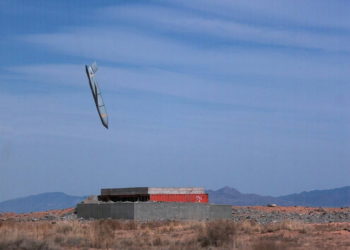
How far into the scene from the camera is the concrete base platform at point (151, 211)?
49406mm

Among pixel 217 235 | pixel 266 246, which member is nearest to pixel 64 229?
pixel 217 235

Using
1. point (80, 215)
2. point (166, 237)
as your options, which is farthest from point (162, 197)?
point (166, 237)

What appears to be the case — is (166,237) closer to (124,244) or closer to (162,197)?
(124,244)

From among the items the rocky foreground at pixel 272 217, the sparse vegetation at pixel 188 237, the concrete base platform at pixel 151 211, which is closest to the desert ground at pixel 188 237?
the sparse vegetation at pixel 188 237

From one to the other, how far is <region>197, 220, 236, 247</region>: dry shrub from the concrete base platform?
17913mm

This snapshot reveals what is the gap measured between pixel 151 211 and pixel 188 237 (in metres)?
18.2

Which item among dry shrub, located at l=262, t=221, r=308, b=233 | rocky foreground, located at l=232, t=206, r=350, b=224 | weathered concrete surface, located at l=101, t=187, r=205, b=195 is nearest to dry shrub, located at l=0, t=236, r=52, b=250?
dry shrub, located at l=262, t=221, r=308, b=233

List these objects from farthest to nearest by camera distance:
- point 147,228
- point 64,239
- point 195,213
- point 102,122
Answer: point 102,122 < point 195,213 < point 147,228 < point 64,239

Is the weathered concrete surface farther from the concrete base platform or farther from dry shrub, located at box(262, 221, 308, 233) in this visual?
dry shrub, located at box(262, 221, 308, 233)

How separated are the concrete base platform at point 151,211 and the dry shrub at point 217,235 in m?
17.9

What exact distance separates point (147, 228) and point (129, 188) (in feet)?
71.8

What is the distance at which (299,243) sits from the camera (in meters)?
28.5

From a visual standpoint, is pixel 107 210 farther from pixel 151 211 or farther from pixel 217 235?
pixel 217 235

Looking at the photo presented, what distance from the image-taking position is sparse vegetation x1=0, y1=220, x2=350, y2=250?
91.7 feet
